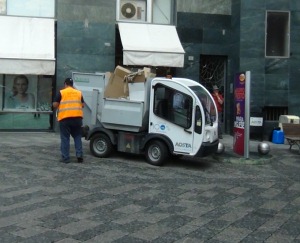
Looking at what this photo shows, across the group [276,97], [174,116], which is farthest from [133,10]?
[174,116]

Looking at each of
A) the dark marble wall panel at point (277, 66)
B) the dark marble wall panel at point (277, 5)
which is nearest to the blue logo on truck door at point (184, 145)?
the dark marble wall panel at point (277, 66)

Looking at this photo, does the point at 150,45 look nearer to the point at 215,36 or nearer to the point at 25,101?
the point at 215,36

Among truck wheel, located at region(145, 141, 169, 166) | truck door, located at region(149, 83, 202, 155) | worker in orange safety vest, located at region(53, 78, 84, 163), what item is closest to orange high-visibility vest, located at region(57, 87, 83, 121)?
worker in orange safety vest, located at region(53, 78, 84, 163)

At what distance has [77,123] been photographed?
31.7 feet

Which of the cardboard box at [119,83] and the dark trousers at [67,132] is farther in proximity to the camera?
the cardboard box at [119,83]

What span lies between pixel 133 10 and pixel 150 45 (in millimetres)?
2115

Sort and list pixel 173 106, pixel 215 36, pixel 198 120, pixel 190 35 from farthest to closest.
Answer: pixel 215 36 → pixel 190 35 → pixel 173 106 → pixel 198 120

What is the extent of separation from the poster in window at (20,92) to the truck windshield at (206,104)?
728 centimetres

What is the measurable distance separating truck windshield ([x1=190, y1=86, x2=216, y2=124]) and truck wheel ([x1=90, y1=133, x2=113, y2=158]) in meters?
2.25

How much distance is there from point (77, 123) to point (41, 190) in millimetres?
2693

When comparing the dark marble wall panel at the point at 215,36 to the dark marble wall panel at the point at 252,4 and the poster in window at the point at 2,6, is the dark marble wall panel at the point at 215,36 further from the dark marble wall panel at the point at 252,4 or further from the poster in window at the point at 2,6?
the poster in window at the point at 2,6

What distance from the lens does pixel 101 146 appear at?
1041cm

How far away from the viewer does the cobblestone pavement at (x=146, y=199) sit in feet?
17.2

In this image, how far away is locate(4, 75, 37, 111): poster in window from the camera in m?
15.1
